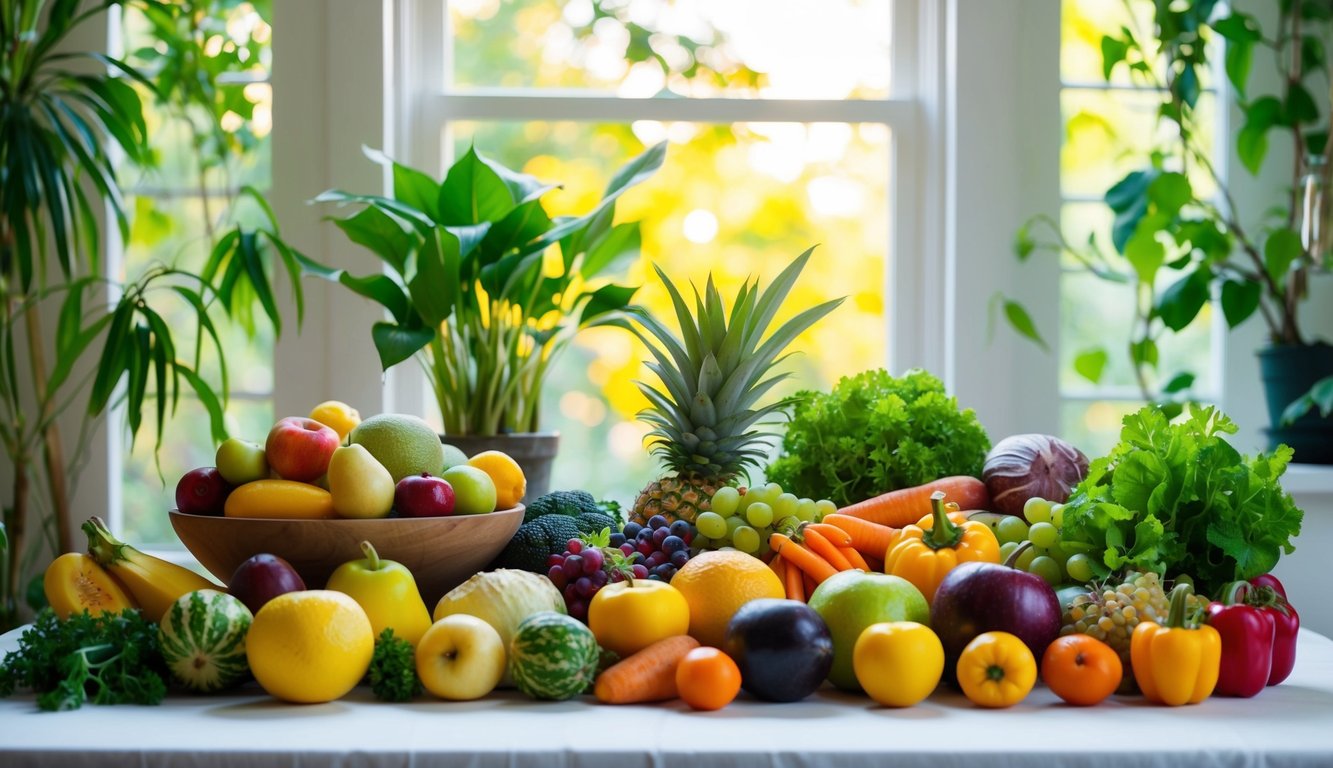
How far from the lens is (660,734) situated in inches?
40.3

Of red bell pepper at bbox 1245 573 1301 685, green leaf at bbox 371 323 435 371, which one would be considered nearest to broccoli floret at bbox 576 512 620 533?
green leaf at bbox 371 323 435 371

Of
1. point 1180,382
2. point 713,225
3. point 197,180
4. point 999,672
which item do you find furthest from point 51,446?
point 1180,382

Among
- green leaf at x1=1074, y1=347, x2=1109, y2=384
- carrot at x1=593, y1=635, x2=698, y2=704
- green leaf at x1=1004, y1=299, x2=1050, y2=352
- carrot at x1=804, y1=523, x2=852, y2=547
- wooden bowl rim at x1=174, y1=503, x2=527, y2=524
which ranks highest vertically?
green leaf at x1=1004, y1=299, x2=1050, y2=352

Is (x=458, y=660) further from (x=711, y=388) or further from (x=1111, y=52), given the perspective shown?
(x=1111, y=52)

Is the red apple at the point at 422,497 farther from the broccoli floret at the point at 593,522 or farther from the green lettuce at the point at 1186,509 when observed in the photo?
the green lettuce at the point at 1186,509

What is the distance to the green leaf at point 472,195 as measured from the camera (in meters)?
2.08

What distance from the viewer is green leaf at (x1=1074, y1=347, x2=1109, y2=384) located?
2795 millimetres

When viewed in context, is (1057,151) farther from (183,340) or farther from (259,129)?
(183,340)

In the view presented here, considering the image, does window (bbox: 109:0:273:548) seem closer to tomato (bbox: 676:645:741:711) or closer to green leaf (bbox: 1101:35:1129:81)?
tomato (bbox: 676:645:741:711)

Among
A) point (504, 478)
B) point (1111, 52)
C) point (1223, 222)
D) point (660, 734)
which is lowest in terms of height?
point (660, 734)

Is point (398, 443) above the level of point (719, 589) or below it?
above

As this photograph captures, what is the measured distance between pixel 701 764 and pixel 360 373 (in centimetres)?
190

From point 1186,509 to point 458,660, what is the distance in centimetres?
90

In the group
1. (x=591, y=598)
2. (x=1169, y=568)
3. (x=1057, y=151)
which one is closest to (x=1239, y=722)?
(x=1169, y=568)
